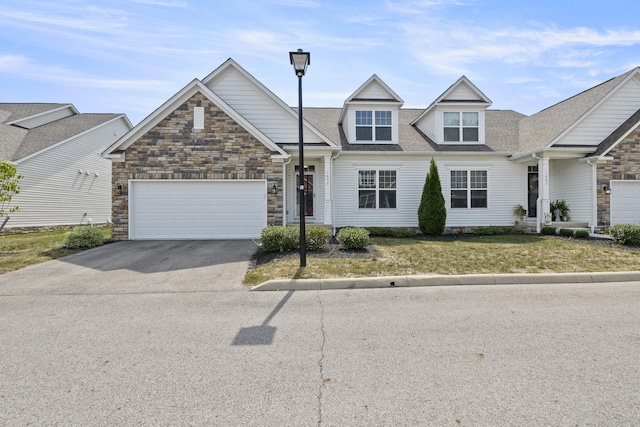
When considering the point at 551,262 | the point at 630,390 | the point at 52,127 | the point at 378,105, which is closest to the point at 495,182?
the point at 378,105

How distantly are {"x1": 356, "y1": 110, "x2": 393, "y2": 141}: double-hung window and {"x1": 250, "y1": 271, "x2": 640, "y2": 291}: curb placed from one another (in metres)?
9.74

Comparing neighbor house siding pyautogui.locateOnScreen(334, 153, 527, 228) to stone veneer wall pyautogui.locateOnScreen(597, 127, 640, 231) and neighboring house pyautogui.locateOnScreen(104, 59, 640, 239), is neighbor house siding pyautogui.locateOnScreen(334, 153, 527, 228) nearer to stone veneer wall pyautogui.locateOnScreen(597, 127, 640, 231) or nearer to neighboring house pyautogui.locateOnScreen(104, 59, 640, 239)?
neighboring house pyautogui.locateOnScreen(104, 59, 640, 239)

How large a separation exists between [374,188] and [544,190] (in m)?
6.93

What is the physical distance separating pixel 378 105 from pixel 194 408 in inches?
572

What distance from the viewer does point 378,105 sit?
15.4m

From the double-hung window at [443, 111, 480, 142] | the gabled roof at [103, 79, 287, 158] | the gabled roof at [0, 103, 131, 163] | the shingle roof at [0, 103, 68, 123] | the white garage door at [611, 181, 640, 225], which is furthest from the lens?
the shingle roof at [0, 103, 68, 123]

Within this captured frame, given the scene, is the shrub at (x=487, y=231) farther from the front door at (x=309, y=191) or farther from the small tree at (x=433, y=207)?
the front door at (x=309, y=191)

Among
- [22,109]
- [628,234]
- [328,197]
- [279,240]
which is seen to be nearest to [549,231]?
[628,234]

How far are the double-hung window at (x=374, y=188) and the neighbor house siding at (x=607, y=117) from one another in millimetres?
7353

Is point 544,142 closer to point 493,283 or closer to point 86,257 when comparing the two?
point 493,283

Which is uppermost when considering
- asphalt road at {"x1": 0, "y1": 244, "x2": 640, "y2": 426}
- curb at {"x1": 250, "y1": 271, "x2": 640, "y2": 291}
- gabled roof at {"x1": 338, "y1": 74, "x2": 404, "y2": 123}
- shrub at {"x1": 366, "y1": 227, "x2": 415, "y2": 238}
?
gabled roof at {"x1": 338, "y1": 74, "x2": 404, "y2": 123}

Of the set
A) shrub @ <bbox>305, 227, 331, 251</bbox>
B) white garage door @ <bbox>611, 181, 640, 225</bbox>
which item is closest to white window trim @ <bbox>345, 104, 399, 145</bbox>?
shrub @ <bbox>305, 227, 331, 251</bbox>

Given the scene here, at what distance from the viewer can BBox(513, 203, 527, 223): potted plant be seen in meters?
15.7

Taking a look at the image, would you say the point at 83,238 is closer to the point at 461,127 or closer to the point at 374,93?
the point at 374,93
